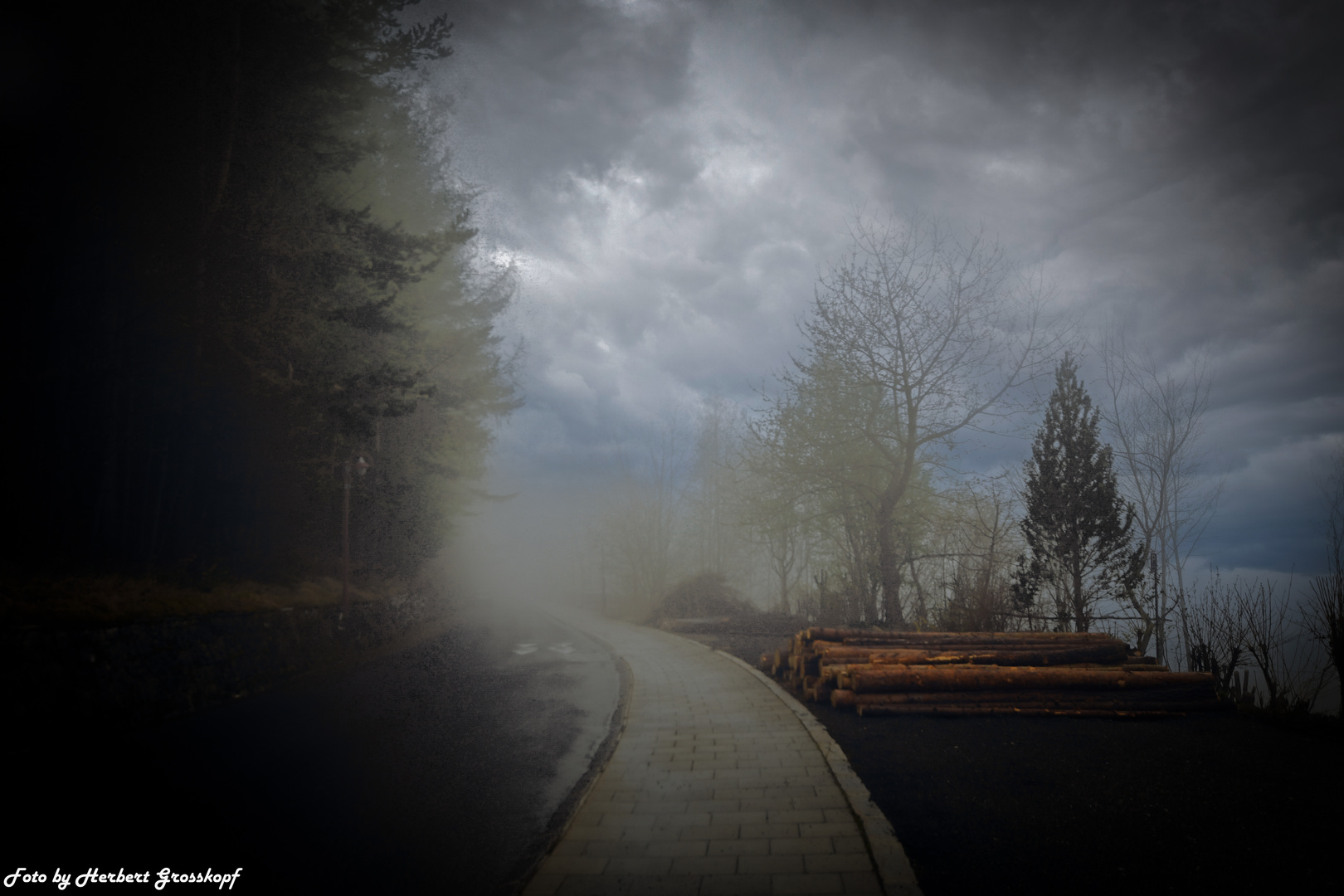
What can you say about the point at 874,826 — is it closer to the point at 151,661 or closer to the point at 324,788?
the point at 324,788

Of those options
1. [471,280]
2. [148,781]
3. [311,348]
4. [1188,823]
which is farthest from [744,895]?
[471,280]

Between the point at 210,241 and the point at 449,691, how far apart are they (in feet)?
25.7

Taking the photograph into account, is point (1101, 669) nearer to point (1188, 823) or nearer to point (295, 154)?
point (1188, 823)

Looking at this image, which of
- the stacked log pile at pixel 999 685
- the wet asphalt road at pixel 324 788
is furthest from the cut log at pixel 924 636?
the wet asphalt road at pixel 324 788

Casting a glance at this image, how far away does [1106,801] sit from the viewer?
4352mm

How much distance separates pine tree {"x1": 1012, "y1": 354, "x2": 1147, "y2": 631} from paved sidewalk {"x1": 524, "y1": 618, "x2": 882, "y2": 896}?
1104 cm

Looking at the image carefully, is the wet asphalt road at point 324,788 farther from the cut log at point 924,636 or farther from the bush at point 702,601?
the bush at point 702,601

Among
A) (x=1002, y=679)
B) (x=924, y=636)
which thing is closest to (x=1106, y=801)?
(x=1002, y=679)

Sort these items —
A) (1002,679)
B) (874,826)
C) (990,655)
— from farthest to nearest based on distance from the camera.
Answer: (990,655) < (1002,679) < (874,826)

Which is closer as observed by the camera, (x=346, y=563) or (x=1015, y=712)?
(x=1015, y=712)

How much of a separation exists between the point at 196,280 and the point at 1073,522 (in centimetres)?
1948

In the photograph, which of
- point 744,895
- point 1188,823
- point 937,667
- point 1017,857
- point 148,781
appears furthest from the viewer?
point 937,667

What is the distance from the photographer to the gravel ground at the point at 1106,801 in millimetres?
3328

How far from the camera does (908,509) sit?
17.6 metres
